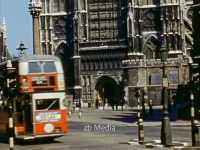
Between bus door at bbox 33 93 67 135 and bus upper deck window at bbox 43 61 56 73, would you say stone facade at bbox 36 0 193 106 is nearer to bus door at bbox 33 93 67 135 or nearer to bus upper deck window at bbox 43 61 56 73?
bus upper deck window at bbox 43 61 56 73

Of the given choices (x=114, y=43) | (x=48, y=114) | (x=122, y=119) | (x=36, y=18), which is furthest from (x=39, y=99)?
(x=36, y=18)

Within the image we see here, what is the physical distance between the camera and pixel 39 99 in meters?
23.8

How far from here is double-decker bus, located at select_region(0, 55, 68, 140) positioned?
23750 millimetres

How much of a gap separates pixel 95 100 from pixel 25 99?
55.2m

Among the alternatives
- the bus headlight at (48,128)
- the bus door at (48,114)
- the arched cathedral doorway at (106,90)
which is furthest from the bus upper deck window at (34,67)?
the arched cathedral doorway at (106,90)

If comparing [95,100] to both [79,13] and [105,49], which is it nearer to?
[105,49]

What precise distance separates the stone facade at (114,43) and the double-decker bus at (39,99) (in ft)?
168

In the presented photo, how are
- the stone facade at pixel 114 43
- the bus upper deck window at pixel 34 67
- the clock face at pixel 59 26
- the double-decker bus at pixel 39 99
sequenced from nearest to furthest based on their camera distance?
the double-decker bus at pixel 39 99 → the bus upper deck window at pixel 34 67 → the stone facade at pixel 114 43 → the clock face at pixel 59 26

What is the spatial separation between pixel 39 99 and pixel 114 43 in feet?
184

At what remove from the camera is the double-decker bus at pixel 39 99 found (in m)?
23.8

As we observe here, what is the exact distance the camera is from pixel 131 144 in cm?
2230

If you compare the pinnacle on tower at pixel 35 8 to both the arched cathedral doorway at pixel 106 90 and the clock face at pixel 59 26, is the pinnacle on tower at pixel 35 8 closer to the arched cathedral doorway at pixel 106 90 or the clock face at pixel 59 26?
→ the clock face at pixel 59 26

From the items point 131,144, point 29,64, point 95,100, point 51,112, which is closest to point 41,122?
point 51,112

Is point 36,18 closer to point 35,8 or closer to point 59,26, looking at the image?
point 35,8
